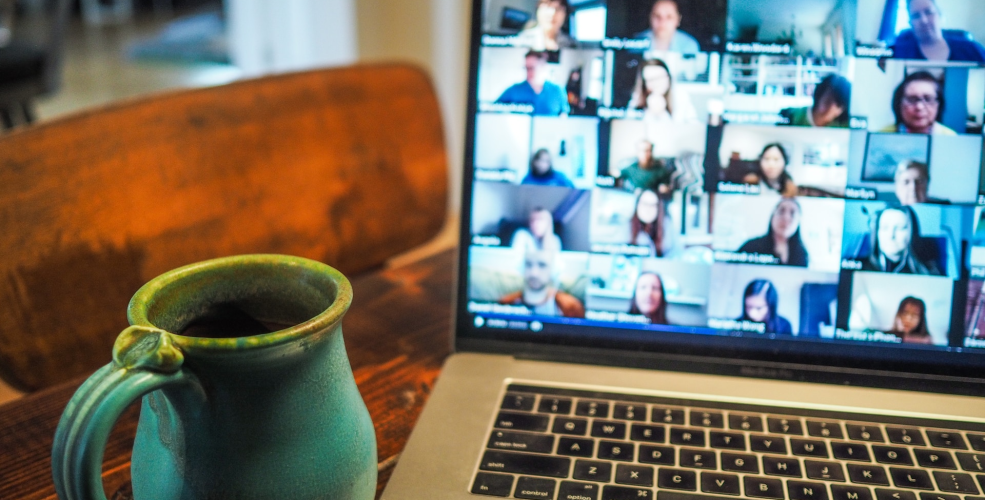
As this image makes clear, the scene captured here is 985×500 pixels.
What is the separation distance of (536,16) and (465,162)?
110 millimetres

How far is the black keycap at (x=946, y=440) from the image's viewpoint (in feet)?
1.41

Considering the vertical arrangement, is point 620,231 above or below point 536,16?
below

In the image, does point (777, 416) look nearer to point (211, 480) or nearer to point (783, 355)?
point (783, 355)

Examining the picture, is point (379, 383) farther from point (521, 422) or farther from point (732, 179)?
point (732, 179)

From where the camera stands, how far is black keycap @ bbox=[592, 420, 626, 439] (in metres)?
0.44

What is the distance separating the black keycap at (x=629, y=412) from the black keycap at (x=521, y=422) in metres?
0.04

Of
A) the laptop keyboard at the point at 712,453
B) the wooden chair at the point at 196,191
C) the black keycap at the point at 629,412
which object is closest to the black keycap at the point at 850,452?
the laptop keyboard at the point at 712,453

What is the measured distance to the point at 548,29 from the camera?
20.0 inches

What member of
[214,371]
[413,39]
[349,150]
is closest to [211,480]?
[214,371]

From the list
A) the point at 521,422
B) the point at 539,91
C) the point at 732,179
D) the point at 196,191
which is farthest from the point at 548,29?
the point at 196,191

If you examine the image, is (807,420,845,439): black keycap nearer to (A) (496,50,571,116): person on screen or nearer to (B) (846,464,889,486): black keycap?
(B) (846,464,889,486): black keycap

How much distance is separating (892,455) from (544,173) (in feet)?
0.89

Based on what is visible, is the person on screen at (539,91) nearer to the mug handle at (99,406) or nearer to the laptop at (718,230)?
the laptop at (718,230)

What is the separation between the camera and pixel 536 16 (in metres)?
0.51
